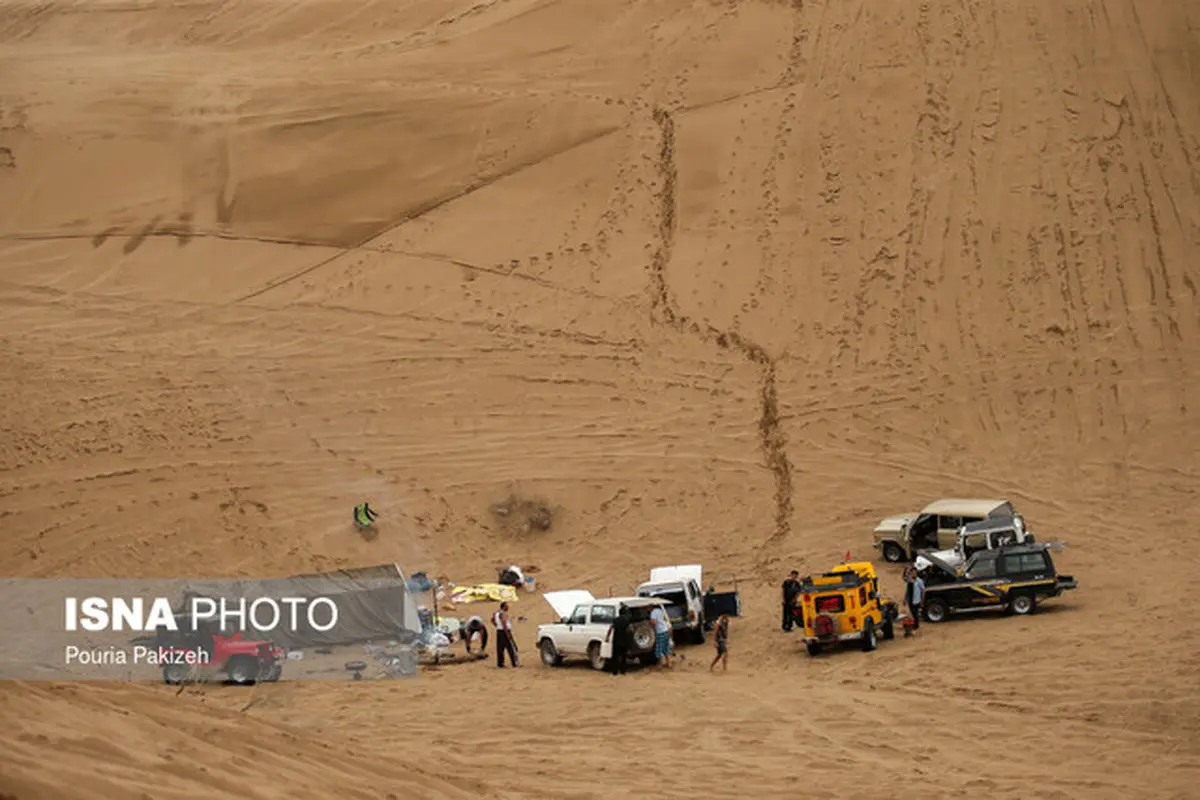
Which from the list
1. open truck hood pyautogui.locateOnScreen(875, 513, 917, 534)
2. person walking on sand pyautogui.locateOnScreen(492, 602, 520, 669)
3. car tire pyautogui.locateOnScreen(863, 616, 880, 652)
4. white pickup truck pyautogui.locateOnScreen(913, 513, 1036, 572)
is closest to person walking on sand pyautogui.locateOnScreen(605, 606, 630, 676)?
person walking on sand pyautogui.locateOnScreen(492, 602, 520, 669)

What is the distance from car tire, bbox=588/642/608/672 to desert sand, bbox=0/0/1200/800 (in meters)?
0.49

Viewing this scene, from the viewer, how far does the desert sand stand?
2645 cm

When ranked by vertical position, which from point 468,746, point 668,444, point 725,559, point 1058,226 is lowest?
point 468,746

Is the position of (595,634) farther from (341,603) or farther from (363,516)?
(363,516)

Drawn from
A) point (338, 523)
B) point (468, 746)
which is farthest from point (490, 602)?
point (468, 746)

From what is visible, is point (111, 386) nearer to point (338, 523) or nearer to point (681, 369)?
point (338, 523)

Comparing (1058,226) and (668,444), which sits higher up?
(1058,226)

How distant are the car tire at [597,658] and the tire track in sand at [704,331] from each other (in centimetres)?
729

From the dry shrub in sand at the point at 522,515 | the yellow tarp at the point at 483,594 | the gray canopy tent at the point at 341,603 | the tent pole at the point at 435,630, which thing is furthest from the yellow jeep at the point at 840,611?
the dry shrub in sand at the point at 522,515

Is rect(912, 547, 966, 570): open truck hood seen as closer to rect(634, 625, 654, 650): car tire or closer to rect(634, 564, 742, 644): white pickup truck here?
rect(634, 564, 742, 644): white pickup truck

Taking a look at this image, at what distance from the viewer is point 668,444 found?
1169 inches

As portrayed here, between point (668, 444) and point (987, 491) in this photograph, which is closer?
point (987, 491)

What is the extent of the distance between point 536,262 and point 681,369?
4.68 m

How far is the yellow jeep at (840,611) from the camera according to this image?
20234 mm
